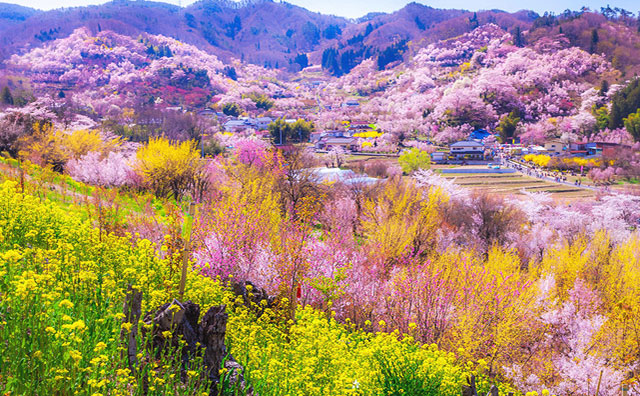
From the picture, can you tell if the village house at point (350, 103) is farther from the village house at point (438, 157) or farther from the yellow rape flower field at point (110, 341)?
the yellow rape flower field at point (110, 341)

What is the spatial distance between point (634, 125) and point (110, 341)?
84718mm

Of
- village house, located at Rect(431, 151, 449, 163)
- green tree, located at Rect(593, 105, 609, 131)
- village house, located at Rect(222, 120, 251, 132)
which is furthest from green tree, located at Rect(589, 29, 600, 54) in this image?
village house, located at Rect(222, 120, 251, 132)

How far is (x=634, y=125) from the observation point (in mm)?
67625

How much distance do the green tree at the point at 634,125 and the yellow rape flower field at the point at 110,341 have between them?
78105 mm

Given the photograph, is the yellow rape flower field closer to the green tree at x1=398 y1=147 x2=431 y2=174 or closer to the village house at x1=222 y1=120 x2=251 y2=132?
the green tree at x1=398 y1=147 x2=431 y2=174

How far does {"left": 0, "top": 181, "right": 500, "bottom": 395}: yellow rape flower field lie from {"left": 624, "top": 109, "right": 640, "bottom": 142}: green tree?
3075 inches

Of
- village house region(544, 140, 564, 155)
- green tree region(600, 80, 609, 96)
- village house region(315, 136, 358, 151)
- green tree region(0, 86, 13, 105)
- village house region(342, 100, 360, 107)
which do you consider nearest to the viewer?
green tree region(0, 86, 13, 105)

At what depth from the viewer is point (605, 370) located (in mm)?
11109

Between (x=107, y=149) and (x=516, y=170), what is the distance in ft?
182

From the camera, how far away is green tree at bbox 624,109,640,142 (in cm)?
6709

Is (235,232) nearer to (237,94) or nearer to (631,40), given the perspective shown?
(237,94)

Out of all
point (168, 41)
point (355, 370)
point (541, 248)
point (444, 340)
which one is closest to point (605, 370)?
point (444, 340)

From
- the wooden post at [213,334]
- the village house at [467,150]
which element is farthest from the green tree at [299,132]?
the wooden post at [213,334]

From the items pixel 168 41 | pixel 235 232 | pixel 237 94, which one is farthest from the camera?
pixel 168 41
